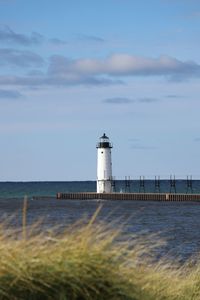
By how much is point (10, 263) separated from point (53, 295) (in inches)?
23.3

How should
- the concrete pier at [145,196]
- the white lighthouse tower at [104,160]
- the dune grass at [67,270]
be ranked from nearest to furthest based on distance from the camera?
the dune grass at [67,270] < the white lighthouse tower at [104,160] < the concrete pier at [145,196]

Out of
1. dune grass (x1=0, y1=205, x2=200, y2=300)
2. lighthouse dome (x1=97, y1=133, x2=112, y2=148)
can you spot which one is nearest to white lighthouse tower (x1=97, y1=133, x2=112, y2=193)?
lighthouse dome (x1=97, y1=133, x2=112, y2=148)

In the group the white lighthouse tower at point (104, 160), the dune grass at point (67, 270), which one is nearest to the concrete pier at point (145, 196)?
the white lighthouse tower at point (104, 160)

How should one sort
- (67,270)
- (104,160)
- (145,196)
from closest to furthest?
(67,270) < (104,160) < (145,196)

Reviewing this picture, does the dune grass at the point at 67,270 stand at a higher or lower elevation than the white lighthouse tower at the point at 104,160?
lower

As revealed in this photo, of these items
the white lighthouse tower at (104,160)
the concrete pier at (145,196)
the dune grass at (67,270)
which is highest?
the white lighthouse tower at (104,160)

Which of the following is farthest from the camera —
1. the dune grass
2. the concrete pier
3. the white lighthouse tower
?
the concrete pier

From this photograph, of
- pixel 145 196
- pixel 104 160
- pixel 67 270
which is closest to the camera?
pixel 67 270

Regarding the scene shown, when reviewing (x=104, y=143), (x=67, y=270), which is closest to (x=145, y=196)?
(x=104, y=143)

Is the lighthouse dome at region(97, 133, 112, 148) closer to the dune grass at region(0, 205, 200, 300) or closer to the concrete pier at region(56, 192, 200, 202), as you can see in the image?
the concrete pier at region(56, 192, 200, 202)

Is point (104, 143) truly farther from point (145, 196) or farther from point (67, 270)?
point (67, 270)

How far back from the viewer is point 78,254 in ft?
27.2

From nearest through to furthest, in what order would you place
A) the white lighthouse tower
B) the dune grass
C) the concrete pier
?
the dune grass → the white lighthouse tower → the concrete pier

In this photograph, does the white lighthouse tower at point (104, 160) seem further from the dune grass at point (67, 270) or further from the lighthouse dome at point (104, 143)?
the dune grass at point (67, 270)
